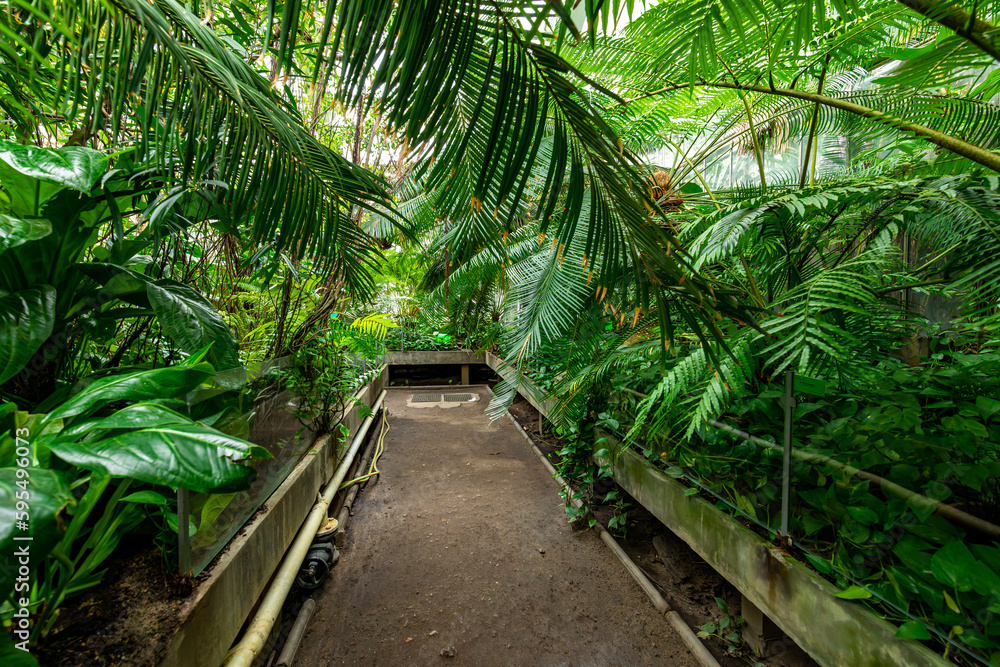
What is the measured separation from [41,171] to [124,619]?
90 cm

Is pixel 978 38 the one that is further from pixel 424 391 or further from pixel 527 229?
pixel 424 391

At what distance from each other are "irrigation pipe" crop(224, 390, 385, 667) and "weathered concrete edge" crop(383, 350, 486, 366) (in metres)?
3.74

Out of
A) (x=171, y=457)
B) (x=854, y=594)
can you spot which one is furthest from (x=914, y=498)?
(x=171, y=457)

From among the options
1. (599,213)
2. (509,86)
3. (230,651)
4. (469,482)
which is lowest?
(469,482)

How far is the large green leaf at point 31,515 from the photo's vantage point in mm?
398

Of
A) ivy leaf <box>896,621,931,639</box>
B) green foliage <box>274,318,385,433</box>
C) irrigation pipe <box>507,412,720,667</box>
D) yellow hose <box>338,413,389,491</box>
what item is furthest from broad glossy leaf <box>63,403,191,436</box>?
yellow hose <box>338,413,389,491</box>

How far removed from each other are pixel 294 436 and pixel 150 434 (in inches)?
60.8

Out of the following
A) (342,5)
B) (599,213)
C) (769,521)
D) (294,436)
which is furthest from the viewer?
(294,436)

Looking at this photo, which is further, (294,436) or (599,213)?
(294,436)

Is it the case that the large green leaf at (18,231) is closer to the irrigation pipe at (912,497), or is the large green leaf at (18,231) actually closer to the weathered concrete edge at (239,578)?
the weathered concrete edge at (239,578)

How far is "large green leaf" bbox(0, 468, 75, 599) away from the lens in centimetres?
40

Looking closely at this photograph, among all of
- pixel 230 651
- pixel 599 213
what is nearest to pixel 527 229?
pixel 599 213

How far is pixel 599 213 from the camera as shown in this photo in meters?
0.66

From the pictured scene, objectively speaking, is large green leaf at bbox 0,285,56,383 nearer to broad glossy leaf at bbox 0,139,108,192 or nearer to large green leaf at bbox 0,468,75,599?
broad glossy leaf at bbox 0,139,108,192
